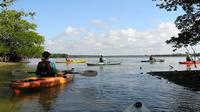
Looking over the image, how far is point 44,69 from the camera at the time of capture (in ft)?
86.5

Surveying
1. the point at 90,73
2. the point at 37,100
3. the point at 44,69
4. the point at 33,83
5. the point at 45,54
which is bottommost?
the point at 37,100

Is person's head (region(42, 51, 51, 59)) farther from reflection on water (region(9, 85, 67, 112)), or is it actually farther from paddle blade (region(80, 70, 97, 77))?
paddle blade (region(80, 70, 97, 77))

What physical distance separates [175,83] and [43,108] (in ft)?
51.6

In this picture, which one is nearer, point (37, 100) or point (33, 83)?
point (37, 100)

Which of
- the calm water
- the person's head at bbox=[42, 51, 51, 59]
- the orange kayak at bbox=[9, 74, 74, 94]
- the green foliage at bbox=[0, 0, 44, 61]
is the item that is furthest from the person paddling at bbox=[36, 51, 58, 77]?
the green foliage at bbox=[0, 0, 44, 61]

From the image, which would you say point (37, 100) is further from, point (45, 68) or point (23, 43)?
point (23, 43)

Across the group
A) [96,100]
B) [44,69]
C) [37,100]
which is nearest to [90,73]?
[44,69]

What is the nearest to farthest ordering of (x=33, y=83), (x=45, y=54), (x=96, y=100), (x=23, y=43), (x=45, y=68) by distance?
(x=96, y=100) → (x=33, y=83) → (x=45, y=54) → (x=45, y=68) → (x=23, y=43)

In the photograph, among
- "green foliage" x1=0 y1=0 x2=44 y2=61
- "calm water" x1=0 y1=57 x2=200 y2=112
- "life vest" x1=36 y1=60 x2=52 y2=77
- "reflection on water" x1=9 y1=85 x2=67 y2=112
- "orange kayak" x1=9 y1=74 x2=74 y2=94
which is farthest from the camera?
"green foliage" x1=0 y1=0 x2=44 y2=61

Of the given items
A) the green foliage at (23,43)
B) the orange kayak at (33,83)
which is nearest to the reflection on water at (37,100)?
the orange kayak at (33,83)

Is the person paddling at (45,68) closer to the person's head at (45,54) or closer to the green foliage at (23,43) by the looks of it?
the person's head at (45,54)

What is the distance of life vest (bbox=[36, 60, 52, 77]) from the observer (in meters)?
25.9

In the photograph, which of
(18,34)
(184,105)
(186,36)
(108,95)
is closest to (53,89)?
(108,95)

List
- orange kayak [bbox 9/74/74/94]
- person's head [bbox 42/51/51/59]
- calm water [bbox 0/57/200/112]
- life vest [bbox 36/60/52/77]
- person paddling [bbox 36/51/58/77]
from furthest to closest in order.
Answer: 1. life vest [bbox 36/60/52/77]
2. person paddling [bbox 36/51/58/77]
3. person's head [bbox 42/51/51/59]
4. orange kayak [bbox 9/74/74/94]
5. calm water [bbox 0/57/200/112]
